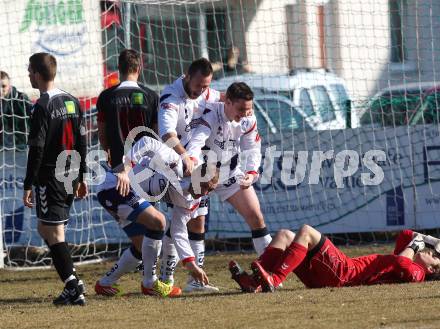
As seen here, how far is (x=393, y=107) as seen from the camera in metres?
14.5

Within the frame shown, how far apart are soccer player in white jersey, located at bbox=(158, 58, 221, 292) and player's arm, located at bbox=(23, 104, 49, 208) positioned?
1.33 m

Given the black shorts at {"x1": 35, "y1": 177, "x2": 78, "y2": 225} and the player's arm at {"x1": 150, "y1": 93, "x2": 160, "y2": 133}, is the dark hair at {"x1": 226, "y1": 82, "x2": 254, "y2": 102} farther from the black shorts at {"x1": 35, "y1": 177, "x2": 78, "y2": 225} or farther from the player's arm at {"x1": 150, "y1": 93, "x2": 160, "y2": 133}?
the black shorts at {"x1": 35, "y1": 177, "x2": 78, "y2": 225}

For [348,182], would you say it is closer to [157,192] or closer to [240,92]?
[240,92]

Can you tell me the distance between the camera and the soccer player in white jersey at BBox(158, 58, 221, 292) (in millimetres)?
9755

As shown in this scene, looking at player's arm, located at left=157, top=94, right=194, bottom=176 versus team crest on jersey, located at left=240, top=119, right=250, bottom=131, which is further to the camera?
team crest on jersey, located at left=240, top=119, right=250, bottom=131

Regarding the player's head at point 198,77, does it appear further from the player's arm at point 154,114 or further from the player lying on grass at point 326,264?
the player lying on grass at point 326,264

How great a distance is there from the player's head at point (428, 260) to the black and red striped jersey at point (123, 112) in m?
2.65

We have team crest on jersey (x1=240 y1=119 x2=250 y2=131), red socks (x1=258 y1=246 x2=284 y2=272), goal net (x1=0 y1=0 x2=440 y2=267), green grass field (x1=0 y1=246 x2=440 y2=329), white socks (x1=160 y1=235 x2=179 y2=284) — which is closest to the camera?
green grass field (x1=0 y1=246 x2=440 y2=329)

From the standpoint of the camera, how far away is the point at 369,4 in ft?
49.6

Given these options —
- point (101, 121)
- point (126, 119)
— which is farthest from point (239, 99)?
point (101, 121)

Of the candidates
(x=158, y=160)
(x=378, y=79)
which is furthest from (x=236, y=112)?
(x=378, y=79)

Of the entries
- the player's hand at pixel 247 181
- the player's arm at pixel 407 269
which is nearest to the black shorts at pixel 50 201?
the player's hand at pixel 247 181

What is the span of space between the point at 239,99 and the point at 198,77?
0.49 m

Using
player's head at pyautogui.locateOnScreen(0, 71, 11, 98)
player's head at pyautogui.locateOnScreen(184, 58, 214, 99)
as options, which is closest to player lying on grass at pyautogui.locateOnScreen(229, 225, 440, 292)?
player's head at pyautogui.locateOnScreen(184, 58, 214, 99)
